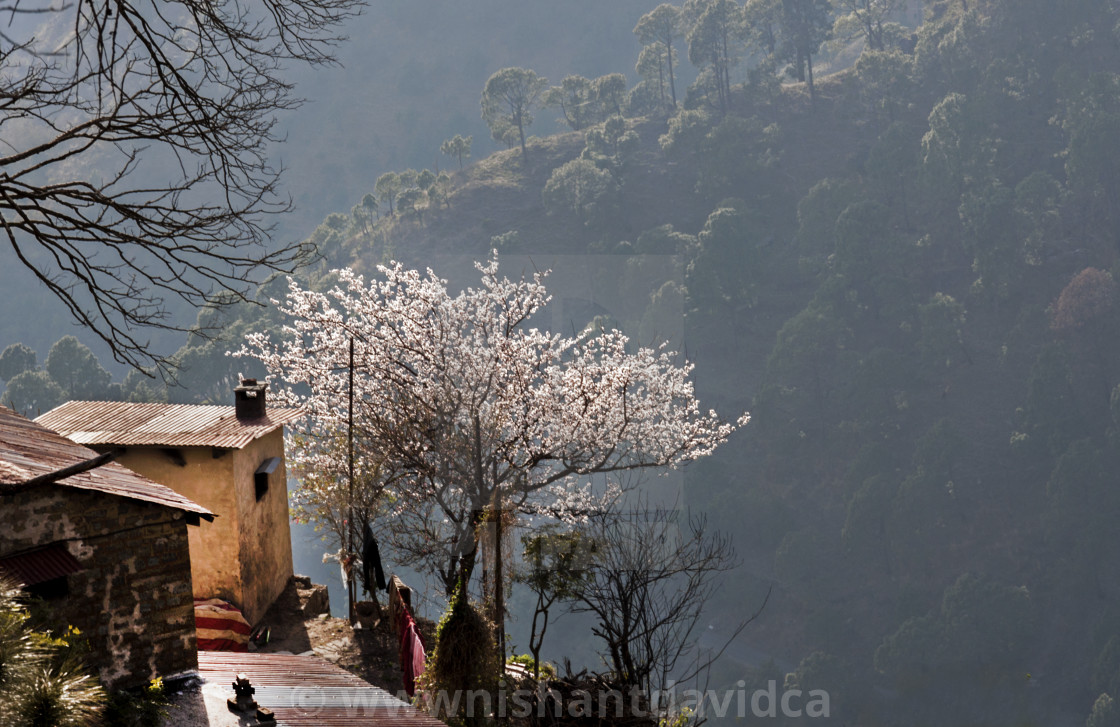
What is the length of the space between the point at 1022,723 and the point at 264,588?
36120mm

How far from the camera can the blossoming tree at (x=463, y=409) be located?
1235 centimetres

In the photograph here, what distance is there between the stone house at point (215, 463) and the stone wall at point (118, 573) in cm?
555

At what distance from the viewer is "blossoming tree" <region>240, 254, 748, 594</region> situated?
12.4 meters

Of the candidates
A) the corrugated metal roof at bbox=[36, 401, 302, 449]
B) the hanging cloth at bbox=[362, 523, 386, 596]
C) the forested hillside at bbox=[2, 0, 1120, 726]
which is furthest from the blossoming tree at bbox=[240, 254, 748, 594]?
the forested hillside at bbox=[2, 0, 1120, 726]

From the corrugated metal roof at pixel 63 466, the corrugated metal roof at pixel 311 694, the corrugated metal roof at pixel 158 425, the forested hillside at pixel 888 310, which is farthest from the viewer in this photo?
the forested hillside at pixel 888 310

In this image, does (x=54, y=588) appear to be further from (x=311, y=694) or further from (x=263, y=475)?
(x=263, y=475)

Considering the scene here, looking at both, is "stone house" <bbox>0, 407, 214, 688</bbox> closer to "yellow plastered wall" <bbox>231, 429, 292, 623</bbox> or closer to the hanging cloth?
the hanging cloth

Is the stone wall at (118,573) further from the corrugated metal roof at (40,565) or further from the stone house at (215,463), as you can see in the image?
the stone house at (215,463)

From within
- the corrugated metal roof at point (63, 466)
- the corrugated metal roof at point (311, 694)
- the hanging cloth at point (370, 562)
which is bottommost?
the corrugated metal roof at point (311, 694)

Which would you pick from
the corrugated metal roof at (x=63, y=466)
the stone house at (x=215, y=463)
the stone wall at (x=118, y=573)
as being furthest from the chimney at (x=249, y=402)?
the stone wall at (x=118, y=573)

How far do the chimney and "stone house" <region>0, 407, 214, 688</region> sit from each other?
6.34 meters

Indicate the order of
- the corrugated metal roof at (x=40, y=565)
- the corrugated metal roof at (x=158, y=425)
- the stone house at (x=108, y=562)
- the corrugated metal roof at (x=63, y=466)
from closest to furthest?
the corrugated metal roof at (x=40, y=565), the stone house at (x=108, y=562), the corrugated metal roof at (x=63, y=466), the corrugated metal roof at (x=158, y=425)

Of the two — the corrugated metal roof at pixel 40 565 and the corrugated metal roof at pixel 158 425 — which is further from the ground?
the corrugated metal roof at pixel 158 425

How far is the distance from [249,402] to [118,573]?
708 centimetres
